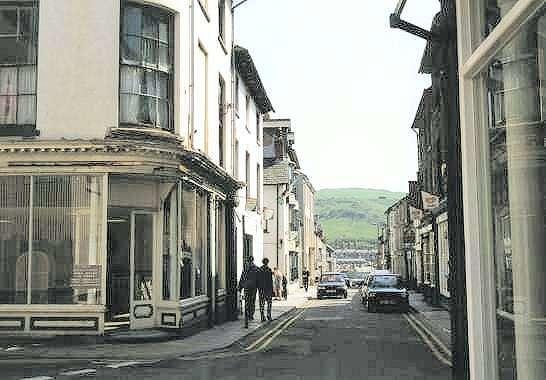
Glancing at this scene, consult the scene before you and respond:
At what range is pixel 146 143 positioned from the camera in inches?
633

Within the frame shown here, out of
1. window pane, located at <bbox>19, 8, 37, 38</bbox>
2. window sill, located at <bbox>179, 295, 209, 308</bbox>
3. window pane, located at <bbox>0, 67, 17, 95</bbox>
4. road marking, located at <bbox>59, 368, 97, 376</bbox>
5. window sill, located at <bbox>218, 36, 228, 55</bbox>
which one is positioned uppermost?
window sill, located at <bbox>218, 36, 228, 55</bbox>

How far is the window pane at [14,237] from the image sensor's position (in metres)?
15.9

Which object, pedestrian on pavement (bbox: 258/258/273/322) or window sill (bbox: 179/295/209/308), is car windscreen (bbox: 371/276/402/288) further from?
window sill (bbox: 179/295/209/308)

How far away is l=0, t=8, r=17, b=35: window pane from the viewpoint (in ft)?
53.8

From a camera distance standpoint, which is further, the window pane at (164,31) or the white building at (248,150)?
the white building at (248,150)

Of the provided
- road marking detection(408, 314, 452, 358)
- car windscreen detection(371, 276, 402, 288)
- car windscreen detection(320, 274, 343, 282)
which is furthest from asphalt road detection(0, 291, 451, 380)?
car windscreen detection(320, 274, 343, 282)

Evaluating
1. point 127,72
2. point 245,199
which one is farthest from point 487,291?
point 245,199

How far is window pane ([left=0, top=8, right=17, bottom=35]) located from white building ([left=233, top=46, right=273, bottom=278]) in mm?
10910

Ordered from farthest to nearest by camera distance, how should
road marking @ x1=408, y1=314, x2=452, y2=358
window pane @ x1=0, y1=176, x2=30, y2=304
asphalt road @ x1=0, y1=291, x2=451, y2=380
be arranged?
window pane @ x1=0, y1=176, x2=30, y2=304
road marking @ x1=408, y1=314, x2=452, y2=358
asphalt road @ x1=0, y1=291, x2=451, y2=380

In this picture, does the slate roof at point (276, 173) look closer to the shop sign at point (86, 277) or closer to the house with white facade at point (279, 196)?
the house with white facade at point (279, 196)

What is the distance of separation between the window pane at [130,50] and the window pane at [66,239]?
10.5 ft

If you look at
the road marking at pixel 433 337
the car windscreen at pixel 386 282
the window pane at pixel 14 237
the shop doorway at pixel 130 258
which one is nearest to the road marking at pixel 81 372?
the window pane at pixel 14 237

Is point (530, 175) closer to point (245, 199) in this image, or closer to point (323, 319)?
point (323, 319)

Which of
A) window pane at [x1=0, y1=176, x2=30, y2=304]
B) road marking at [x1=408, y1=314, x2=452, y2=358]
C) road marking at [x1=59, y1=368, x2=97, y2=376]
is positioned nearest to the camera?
road marking at [x1=59, y1=368, x2=97, y2=376]
